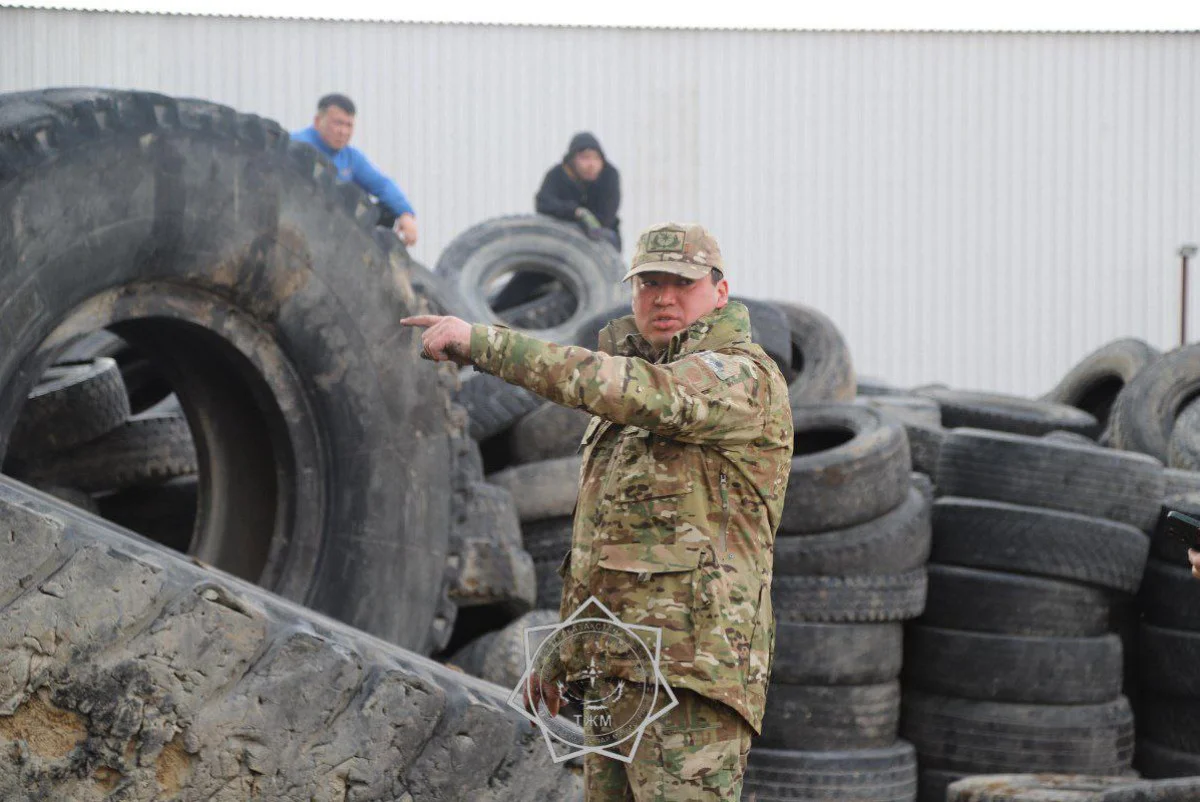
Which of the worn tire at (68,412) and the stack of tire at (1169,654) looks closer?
the worn tire at (68,412)

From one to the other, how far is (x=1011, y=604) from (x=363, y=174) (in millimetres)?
3888

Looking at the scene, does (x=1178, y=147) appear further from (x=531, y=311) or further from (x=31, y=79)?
(x=31, y=79)

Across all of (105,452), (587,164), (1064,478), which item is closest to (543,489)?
(105,452)

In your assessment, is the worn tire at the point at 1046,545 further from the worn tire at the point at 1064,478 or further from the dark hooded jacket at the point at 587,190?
the dark hooded jacket at the point at 587,190

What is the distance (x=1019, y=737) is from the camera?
16.4 ft

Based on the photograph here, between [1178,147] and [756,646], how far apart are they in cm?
1328

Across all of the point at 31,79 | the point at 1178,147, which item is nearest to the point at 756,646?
the point at 31,79

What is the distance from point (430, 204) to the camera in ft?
43.6

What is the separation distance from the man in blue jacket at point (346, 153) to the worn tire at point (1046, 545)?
10.1 feet

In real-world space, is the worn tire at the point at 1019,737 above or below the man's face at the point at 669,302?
below

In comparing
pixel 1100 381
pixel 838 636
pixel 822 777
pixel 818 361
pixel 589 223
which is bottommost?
pixel 822 777

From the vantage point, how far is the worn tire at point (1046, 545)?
16.8 feet

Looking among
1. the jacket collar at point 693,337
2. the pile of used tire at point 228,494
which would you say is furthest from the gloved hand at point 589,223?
the jacket collar at point 693,337

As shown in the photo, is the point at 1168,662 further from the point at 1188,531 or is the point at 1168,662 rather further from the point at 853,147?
the point at 853,147
